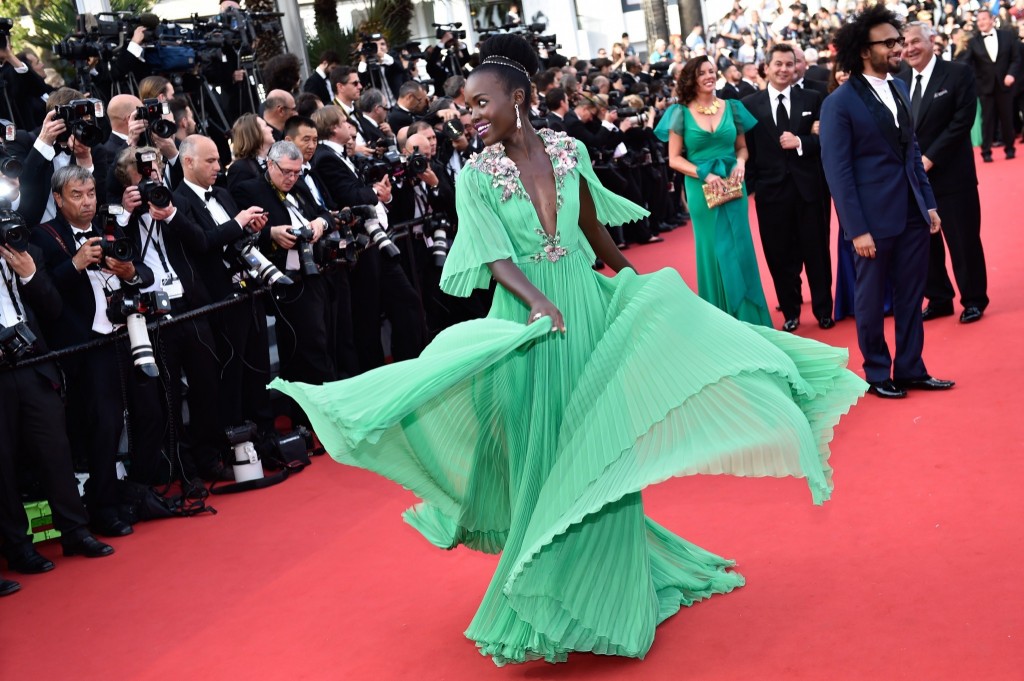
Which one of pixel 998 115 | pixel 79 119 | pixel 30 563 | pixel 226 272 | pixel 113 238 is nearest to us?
pixel 30 563

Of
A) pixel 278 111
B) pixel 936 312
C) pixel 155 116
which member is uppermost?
pixel 155 116

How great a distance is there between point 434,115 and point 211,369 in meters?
3.35

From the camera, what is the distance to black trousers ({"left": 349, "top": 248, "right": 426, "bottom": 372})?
301 inches

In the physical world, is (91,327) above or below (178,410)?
above

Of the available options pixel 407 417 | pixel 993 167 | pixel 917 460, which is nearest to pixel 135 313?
pixel 407 417

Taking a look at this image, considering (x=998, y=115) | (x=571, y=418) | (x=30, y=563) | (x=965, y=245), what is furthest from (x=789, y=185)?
(x=998, y=115)

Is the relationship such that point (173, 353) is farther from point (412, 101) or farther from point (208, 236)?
point (412, 101)

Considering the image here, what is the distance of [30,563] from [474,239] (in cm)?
292

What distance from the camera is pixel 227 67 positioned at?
9.76 metres

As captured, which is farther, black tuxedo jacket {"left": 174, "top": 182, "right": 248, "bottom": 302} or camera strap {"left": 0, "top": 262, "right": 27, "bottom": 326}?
black tuxedo jacket {"left": 174, "top": 182, "right": 248, "bottom": 302}

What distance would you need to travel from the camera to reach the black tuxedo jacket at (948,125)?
7.10 metres

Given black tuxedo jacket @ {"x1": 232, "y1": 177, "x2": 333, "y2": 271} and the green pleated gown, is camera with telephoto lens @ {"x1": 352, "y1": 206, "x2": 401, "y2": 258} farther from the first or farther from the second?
the green pleated gown

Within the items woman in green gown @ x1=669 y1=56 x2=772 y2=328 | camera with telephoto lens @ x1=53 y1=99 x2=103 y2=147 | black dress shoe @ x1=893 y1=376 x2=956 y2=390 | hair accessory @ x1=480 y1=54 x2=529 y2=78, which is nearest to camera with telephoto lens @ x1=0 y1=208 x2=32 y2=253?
camera with telephoto lens @ x1=53 y1=99 x2=103 y2=147

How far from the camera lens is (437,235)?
27.3ft
